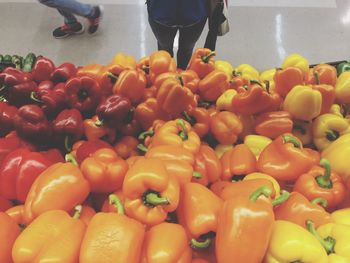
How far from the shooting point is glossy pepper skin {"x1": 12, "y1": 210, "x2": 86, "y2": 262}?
108 centimetres

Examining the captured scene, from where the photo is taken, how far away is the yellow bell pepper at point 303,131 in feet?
6.02

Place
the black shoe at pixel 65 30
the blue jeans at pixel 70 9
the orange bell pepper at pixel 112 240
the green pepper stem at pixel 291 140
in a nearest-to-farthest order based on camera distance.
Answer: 1. the orange bell pepper at pixel 112 240
2. the green pepper stem at pixel 291 140
3. the blue jeans at pixel 70 9
4. the black shoe at pixel 65 30

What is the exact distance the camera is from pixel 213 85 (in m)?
1.92

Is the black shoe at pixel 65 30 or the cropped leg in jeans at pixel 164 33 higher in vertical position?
the cropped leg in jeans at pixel 164 33

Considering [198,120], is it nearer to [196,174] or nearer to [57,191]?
[196,174]

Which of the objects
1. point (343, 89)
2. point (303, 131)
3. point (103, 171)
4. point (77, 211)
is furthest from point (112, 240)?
point (343, 89)

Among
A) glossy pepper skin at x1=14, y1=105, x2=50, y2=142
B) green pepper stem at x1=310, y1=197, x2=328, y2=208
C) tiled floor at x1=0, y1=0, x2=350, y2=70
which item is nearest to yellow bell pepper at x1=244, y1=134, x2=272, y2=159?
green pepper stem at x1=310, y1=197, x2=328, y2=208

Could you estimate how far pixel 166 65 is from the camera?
1955 millimetres

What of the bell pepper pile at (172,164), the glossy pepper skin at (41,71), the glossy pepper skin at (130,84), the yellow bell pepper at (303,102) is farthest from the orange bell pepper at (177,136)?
the glossy pepper skin at (41,71)

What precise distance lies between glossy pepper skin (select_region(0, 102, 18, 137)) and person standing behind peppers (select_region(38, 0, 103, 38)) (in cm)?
259

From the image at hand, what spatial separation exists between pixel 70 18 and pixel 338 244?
375cm

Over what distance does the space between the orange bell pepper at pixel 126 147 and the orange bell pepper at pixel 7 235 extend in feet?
1.93

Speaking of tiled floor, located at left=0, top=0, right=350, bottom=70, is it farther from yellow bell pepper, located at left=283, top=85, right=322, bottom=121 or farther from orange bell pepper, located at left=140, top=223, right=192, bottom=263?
orange bell pepper, located at left=140, top=223, right=192, bottom=263

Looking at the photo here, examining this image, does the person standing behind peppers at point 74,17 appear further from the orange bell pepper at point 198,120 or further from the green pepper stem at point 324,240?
the green pepper stem at point 324,240
